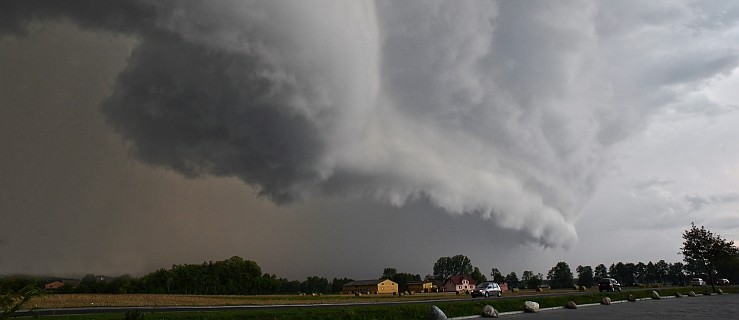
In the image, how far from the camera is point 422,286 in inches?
7082

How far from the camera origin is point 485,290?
6294 cm

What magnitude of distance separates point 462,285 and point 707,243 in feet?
329

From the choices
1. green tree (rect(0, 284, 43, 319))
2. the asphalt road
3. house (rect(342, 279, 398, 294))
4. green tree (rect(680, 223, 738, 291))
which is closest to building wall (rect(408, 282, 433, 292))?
house (rect(342, 279, 398, 294))

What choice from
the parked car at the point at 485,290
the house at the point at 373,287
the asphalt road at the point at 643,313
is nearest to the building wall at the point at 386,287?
the house at the point at 373,287

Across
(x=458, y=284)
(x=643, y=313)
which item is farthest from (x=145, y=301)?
(x=458, y=284)

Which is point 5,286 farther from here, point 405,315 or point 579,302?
point 579,302

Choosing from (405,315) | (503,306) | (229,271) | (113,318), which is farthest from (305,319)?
(229,271)

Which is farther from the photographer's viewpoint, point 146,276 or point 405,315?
point 146,276

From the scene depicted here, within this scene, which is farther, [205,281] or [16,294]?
[205,281]

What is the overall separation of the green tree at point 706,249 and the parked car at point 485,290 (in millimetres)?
36615

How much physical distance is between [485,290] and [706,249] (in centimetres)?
4245

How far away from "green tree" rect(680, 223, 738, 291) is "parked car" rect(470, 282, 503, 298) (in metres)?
36.6

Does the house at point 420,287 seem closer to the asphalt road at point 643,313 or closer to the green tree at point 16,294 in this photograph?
the asphalt road at point 643,313

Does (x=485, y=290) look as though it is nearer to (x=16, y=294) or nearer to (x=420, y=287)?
(x=16, y=294)
